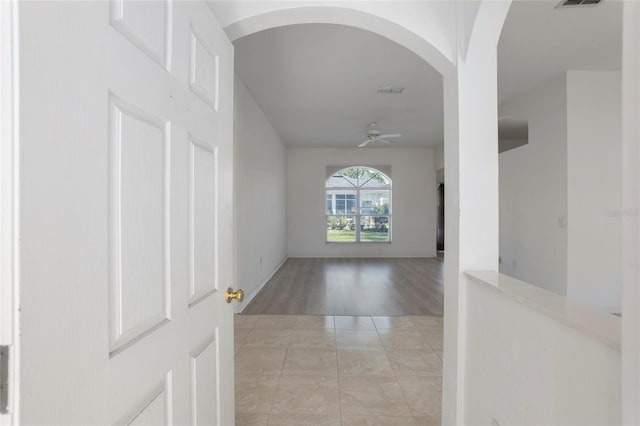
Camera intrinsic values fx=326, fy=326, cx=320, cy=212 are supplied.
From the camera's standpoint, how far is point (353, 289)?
16.5 feet

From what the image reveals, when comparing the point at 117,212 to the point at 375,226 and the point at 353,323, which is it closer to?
the point at 353,323

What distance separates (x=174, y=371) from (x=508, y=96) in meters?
5.07

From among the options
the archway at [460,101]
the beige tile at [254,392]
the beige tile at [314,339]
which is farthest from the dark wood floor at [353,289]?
the archway at [460,101]

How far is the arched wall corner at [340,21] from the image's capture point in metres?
1.50

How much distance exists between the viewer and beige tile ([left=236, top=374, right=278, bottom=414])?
1994 millimetres

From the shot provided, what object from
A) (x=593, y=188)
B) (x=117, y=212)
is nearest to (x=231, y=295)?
(x=117, y=212)

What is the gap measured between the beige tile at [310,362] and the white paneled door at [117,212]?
134cm

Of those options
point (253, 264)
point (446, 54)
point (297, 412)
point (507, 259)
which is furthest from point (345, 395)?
point (507, 259)

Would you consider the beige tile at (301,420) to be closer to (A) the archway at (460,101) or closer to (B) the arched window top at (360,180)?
(A) the archway at (460,101)

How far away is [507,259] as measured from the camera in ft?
15.8

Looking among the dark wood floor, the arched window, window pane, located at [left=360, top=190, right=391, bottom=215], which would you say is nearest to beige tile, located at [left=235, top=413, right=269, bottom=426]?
the dark wood floor

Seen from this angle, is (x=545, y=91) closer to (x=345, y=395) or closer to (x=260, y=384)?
(x=345, y=395)

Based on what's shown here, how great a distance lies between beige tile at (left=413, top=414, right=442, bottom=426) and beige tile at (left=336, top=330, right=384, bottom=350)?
0.96 meters

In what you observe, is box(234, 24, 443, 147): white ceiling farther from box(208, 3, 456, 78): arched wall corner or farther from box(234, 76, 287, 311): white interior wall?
box(208, 3, 456, 78): arched wall corner
